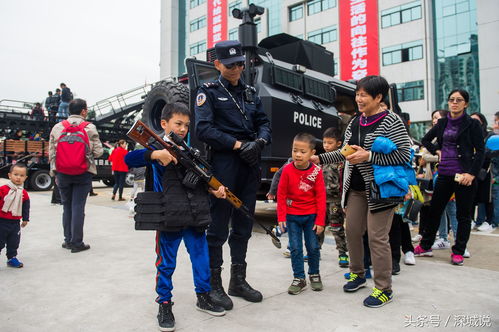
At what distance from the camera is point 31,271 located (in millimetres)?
3516

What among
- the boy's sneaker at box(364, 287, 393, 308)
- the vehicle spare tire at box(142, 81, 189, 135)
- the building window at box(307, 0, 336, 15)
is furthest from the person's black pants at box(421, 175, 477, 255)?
the building window at box(307, 0, 336, 15)

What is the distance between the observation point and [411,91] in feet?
68.6

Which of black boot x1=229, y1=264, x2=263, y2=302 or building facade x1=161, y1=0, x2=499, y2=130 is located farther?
building facade x1=161, y1=0, x2=499, y2=130

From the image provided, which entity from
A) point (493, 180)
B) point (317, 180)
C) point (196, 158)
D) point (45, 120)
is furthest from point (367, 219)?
point (45, 120)

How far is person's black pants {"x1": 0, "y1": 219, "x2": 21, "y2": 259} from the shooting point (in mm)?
3550

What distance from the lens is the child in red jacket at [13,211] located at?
3546 mm

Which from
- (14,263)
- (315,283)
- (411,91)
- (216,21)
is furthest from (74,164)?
(216,21)

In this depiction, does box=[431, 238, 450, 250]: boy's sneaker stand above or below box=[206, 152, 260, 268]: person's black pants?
below

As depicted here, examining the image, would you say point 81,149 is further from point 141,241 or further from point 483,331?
point 483,331

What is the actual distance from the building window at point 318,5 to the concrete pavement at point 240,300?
74.5 ft

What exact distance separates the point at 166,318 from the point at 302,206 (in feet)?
4.45

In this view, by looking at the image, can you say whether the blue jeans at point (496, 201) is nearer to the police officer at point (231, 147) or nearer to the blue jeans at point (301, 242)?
the blue jeans at point (301, 242)

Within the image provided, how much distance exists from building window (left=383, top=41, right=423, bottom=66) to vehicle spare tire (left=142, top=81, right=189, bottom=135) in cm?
1828

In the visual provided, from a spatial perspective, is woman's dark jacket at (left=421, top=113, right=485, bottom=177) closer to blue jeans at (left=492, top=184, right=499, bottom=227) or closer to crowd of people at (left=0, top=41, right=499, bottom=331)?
crowd of people at (left=0, top=41, right=499, bottom=331)
